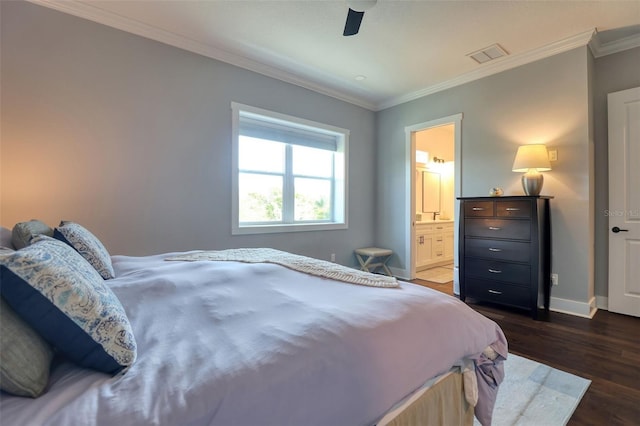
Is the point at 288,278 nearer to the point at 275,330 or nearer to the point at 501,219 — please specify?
the point at 275,330

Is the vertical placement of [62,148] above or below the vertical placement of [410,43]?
below

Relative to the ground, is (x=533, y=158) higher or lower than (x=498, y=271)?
higher

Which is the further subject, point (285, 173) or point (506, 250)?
point (285, 173)

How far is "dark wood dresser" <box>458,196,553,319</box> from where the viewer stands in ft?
9.49

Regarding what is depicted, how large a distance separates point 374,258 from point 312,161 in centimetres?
180

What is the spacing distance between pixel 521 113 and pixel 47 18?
463 centimetres

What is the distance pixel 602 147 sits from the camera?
307cm

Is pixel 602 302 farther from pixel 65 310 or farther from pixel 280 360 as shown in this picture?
pixel 65 310

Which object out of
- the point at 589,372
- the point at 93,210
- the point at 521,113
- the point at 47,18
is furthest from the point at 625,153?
the point at 47,18

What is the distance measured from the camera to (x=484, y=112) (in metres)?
3.60

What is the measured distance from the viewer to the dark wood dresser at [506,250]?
9.49 ft

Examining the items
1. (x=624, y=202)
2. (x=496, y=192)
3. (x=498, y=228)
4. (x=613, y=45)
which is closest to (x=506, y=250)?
(x=498, y=228)

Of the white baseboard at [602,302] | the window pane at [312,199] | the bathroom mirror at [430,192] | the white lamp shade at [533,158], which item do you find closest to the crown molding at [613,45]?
the white lamp shade at [533,158]

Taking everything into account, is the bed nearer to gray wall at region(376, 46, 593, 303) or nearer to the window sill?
the window sill
